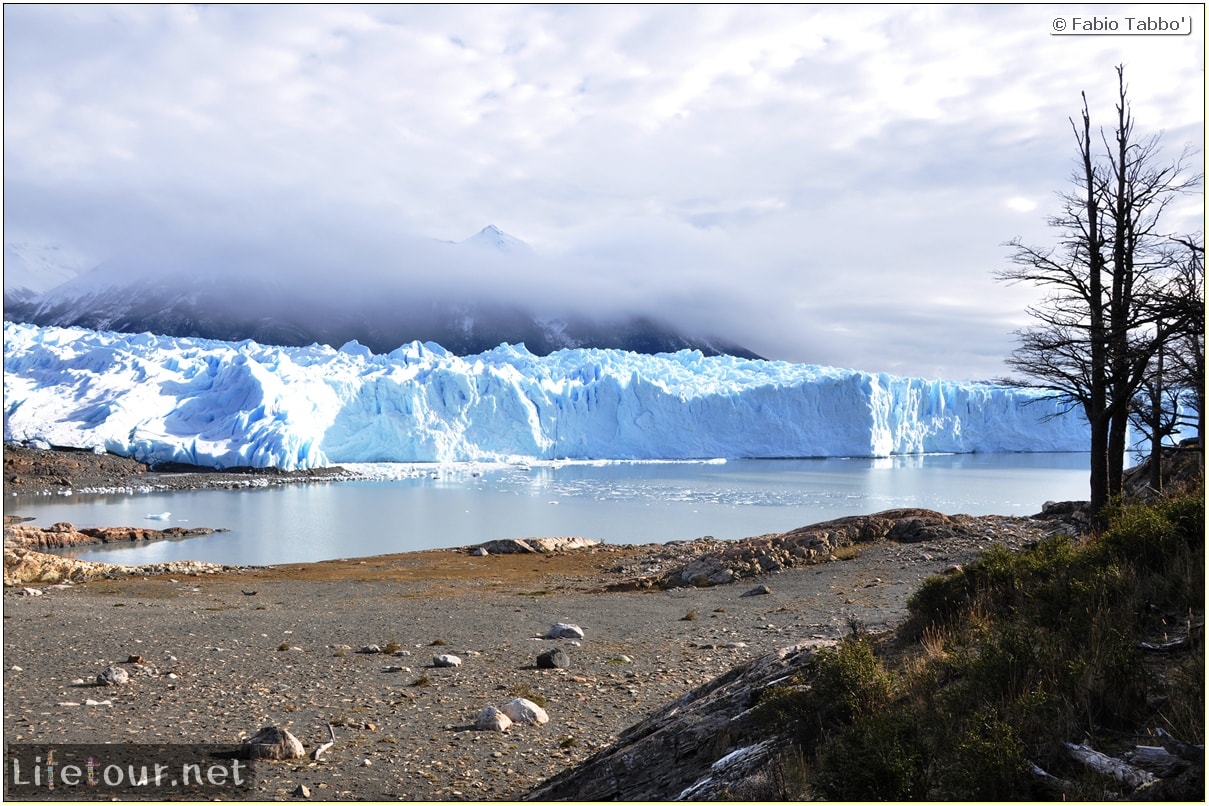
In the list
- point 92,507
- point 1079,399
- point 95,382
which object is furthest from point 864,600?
point 95,382

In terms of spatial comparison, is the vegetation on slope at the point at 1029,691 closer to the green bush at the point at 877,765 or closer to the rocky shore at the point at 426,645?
the green bush at the point at 877,765

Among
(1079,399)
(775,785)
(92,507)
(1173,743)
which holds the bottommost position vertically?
(92,507)

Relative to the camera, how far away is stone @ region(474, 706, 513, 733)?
22.8 feet

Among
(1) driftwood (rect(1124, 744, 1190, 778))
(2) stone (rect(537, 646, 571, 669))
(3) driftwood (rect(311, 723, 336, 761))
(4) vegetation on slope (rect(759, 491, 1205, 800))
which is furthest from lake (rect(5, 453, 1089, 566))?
(1) driftwood (rect(1124, 744, 1190, 778))

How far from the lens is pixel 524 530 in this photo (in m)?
33.8

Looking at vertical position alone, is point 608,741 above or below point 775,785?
below

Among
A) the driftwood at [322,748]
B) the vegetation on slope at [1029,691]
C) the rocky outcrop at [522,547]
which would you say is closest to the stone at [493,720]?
the driftwood at [322,748]

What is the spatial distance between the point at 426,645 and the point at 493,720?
162 inches

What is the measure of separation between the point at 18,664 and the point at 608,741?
23.6 ft

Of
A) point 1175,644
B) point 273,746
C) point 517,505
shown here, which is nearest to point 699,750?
point 1175,644

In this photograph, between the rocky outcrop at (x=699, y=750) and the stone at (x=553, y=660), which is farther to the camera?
the stone at (x=553, y=660)

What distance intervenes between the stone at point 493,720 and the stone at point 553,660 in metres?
2.24

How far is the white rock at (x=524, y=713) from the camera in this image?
716cm

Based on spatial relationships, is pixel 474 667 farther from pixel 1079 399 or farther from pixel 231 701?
pixel 1079 399
